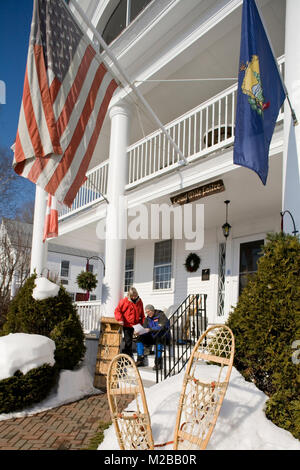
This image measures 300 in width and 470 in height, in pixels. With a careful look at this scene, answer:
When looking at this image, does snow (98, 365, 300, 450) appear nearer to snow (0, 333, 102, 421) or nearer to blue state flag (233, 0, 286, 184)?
snow (0, 333, 102, 421)

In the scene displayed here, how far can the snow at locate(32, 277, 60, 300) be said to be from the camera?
21.2 feet

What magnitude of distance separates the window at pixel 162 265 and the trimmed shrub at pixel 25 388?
6.32 meters

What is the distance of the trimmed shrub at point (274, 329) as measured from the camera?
3.61 m

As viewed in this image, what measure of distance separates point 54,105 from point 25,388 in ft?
13.1

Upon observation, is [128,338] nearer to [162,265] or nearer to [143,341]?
[143,341]

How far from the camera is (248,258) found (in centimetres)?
934

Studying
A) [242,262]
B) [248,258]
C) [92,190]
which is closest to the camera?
[248,258]

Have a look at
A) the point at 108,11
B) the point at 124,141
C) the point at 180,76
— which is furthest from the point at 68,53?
the point at 108,11

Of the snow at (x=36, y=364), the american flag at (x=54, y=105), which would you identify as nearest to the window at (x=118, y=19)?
the american flag at (x=54, y=105)

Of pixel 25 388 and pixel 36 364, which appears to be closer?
pixel 25 388

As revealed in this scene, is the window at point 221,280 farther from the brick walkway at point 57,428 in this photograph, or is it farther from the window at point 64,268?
the window at point 64,268

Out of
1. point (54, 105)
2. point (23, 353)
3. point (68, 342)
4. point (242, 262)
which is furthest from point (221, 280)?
point (54, 105)

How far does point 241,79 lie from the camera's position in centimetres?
437

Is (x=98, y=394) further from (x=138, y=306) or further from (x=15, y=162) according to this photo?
(x=15, y=162)
